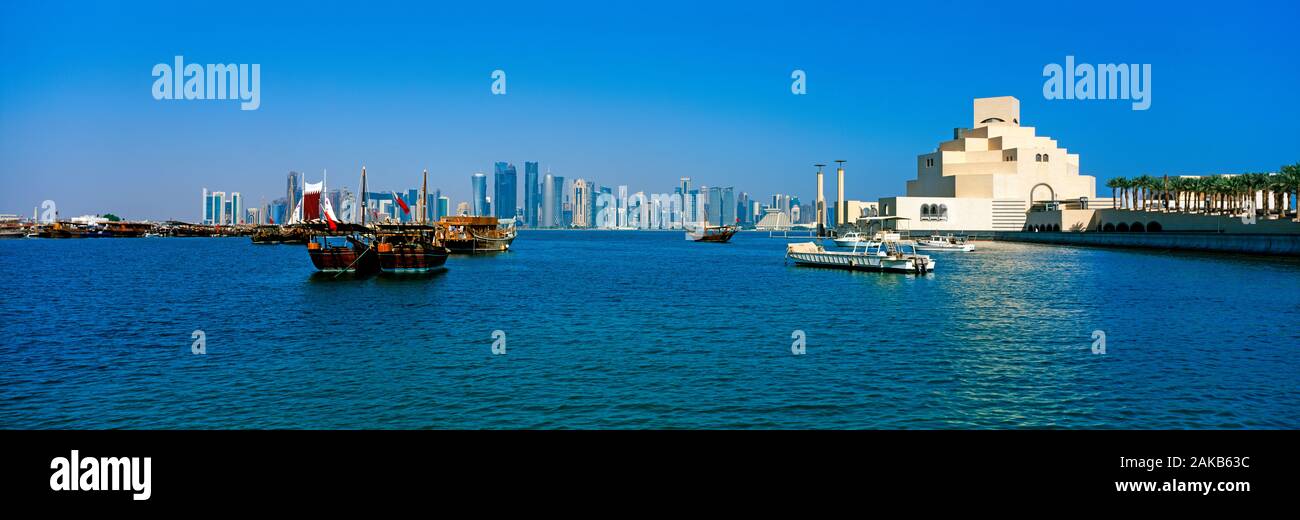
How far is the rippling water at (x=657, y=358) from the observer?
54.1 ft

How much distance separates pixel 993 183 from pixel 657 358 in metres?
154

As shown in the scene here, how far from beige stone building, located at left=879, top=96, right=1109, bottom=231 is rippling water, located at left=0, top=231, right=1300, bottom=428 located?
117 meters

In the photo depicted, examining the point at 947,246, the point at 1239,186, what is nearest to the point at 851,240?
the point at 947,246

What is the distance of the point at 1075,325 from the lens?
3044 cm

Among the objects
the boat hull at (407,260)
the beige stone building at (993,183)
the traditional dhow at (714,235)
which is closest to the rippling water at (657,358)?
the boat hull at (407,260)

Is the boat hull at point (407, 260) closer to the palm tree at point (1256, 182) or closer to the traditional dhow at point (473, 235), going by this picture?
the traditional dhow at point (473, 235)

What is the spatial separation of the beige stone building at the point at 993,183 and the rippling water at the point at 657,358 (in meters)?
117

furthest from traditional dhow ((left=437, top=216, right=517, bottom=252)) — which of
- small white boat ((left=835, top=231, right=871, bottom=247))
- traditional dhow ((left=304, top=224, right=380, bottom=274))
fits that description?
small white boat ((left=835, top=231, right=871, bottom=247))

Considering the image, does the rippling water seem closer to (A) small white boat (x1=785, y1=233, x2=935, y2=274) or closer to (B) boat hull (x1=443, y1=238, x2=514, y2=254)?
(A) small white boat (x1=785, y1=233, x2=935, y2=274)

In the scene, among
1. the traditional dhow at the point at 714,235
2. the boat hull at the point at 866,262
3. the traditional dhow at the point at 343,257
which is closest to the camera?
the traditional dhow at the point at 343,257

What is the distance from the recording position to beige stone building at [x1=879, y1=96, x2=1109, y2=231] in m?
161

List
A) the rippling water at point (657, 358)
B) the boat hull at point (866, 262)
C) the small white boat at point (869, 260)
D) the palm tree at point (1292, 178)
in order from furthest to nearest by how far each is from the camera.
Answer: the palm tree at point (1292, 178) < the small white boat at point (869, 260) < the boat hull at point (866, 262) < the rippling water at point (657, 358)

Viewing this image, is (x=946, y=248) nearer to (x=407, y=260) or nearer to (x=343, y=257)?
(x=407, y=260)
